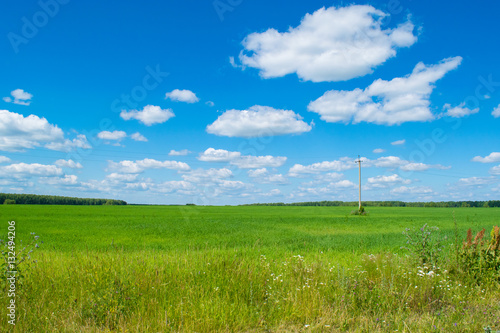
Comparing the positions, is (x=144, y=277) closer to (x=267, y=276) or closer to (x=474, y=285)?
(x=267, y=276)

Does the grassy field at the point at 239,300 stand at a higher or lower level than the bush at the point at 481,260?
lower

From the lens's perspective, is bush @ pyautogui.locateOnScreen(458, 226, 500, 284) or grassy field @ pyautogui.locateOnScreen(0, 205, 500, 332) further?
bush @ pyautogui.locateOnScreen(458, 226, 500, 284)

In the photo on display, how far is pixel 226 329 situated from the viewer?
500 centimetres

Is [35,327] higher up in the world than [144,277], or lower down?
lower down

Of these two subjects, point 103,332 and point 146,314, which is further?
point 146,314

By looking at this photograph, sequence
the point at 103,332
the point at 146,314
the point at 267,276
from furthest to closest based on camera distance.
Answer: the point at 267,276 → the point at 146,314 → the point at 103,332

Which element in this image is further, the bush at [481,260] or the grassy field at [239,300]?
the bush at [481,260]

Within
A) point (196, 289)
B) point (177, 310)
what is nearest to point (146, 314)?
point (177, 310)

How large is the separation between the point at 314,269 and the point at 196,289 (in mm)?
2831

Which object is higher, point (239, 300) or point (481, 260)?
point (481, 260)

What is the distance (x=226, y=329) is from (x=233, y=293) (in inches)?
51.3

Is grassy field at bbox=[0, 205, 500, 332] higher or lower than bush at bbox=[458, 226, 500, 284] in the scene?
lower

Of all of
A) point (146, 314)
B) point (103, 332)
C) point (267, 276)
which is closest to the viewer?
point (103, 332)

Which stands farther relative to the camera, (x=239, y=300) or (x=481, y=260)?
(x=481, y=260)
